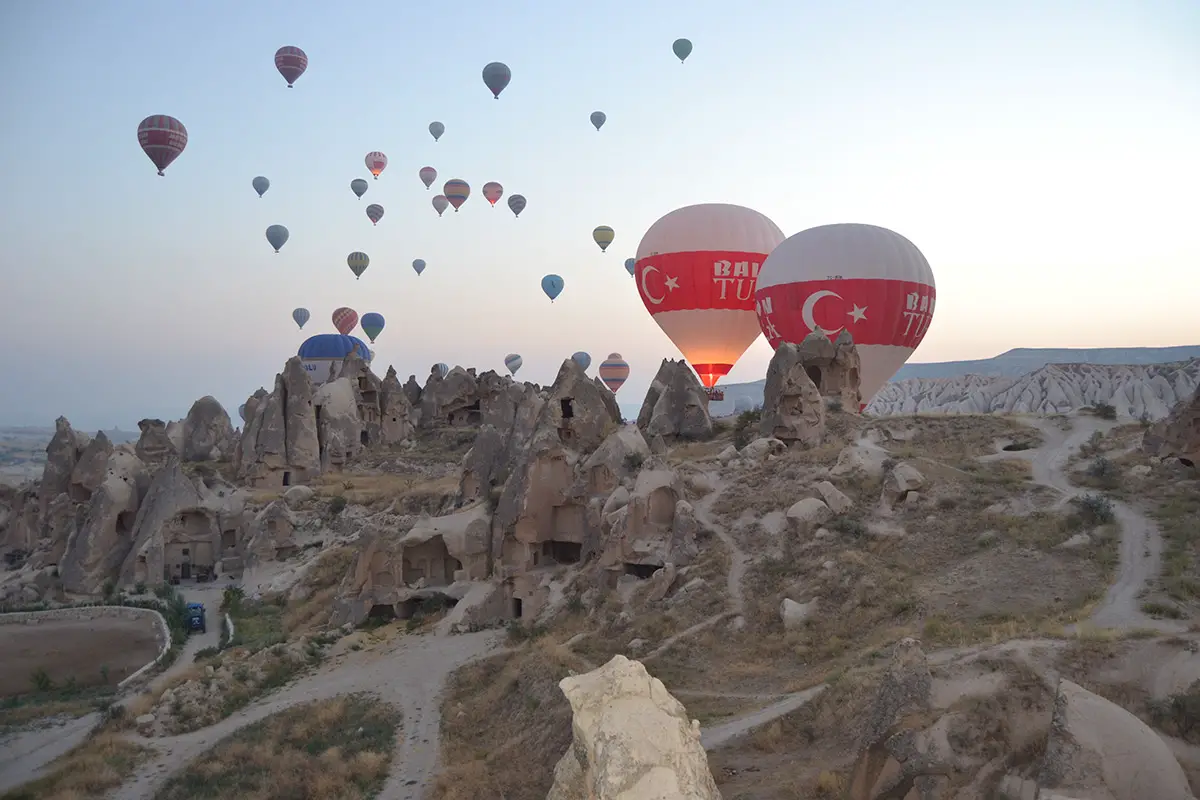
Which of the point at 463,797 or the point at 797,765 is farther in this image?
the point at 463,797

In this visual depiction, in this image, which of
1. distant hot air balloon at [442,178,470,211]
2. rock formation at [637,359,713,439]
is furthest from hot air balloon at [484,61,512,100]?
rock formation at [637,359,713,439]

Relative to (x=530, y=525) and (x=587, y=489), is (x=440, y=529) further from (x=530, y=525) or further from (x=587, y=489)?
(x=587, y=489)

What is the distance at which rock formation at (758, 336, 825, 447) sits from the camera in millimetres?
29109

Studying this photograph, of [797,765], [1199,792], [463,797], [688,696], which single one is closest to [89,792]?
[463,797]

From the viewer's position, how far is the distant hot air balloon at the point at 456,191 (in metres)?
62.6

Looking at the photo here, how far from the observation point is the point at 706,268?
41094 mm

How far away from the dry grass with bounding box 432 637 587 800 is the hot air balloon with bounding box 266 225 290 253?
46.0 m

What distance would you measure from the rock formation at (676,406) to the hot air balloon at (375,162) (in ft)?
125

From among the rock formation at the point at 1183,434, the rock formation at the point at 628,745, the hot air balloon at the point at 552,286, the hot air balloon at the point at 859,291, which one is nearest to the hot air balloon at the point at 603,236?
the hot air balloon at the point at 552,286

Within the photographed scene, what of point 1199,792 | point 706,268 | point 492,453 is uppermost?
point 706,268

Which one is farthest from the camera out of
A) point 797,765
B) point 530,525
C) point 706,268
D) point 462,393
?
point 462,393

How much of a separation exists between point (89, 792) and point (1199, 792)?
1449cm

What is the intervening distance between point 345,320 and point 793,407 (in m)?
51.6

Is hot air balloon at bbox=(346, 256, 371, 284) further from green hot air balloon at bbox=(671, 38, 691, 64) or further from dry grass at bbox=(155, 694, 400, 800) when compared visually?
dry grass at bbox=(155, 694, 400, 800)
